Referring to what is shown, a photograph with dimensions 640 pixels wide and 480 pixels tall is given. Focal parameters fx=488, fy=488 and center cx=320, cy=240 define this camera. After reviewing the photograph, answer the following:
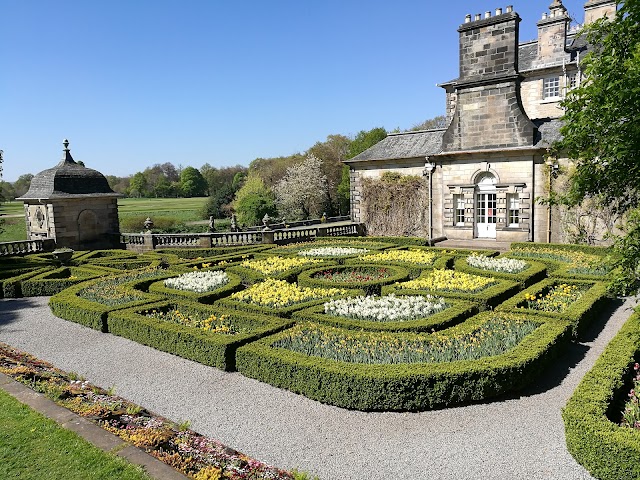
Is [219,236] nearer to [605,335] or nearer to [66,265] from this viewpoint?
[66,265]

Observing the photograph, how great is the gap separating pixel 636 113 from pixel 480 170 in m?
17.5

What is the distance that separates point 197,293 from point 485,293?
7.11 m

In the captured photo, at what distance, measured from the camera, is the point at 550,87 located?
2889cm

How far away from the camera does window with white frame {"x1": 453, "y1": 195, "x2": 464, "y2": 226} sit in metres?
23.2

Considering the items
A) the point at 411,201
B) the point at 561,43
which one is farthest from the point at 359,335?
the point at 561,43

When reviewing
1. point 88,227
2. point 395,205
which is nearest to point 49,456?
point 88,227

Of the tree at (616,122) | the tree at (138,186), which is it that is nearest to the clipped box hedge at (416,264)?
the tree at (616,122)

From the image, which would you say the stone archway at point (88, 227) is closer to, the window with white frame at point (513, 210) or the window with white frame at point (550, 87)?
the window with white frame at point (513, 210)

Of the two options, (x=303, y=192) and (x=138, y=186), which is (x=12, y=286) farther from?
(x=138, y=186)

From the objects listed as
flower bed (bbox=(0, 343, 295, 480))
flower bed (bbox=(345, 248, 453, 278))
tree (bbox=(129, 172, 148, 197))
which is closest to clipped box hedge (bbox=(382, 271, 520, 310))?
flower bed (bbox=(345, 248, 453, 278))

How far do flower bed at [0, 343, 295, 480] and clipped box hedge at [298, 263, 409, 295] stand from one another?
656 cm

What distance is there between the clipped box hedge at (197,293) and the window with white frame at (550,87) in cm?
2389

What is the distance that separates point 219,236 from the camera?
2358 cm

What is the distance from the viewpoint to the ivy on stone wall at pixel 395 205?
82.4 ft
